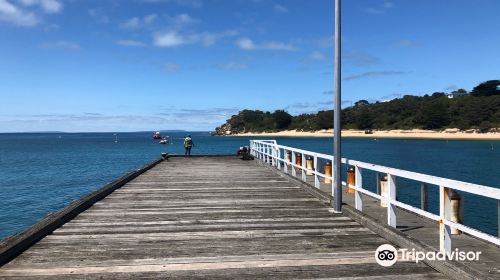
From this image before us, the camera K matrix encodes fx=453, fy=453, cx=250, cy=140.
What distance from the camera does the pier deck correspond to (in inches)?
223

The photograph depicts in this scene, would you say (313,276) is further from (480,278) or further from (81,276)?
(81,276)

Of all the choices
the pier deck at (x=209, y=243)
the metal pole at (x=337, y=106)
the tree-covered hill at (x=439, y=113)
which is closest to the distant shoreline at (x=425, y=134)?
the tree-covered hill at (x=439, y=113)

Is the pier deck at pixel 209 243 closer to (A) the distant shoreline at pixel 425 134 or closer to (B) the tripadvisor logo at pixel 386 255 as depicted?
(B) the tripadvisor logo at pixel 386 255

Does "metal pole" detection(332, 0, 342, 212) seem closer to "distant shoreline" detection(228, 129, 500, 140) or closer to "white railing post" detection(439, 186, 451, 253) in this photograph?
"white railing post" detection(439, 186, 451, 253)

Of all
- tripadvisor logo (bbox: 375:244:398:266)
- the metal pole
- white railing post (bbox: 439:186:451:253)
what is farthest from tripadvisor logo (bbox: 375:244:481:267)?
the metal pole

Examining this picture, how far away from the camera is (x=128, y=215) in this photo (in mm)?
9547

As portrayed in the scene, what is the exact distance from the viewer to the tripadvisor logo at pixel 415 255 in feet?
18.9

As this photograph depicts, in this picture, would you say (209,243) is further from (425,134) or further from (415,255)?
(425,134)

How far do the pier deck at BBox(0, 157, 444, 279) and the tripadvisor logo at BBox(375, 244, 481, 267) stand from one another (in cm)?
14

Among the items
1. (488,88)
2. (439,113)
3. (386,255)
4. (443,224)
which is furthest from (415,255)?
(488,88)

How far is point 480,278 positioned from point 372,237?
2622 mm

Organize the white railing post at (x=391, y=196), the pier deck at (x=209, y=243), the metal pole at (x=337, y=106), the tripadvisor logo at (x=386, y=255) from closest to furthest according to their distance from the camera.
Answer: the pier deck at (x=209, y=243) < the tripadvisor logo at (x=386, y=255) < the white railing post at (x=391, y=196) < the metal pole at (x=337, y=106)

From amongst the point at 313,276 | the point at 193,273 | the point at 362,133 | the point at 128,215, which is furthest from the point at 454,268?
the point at 362,133

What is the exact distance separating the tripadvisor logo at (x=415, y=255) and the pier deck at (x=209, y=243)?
139 mm
